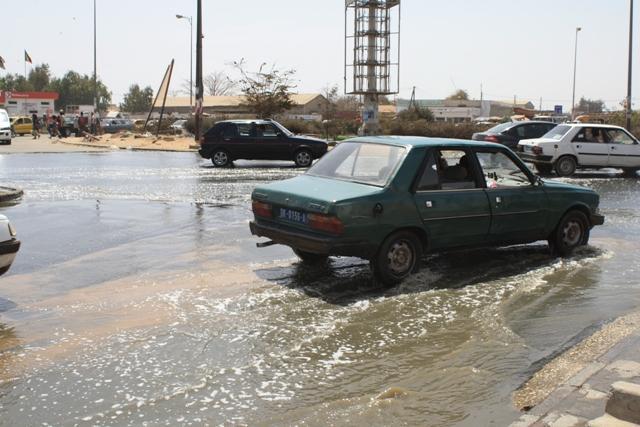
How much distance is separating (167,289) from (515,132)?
18.5 meters

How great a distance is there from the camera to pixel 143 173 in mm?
20734

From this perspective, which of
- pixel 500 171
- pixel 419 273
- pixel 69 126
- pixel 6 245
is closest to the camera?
pixel 6 245

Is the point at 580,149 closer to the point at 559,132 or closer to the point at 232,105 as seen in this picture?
the point at 559,132

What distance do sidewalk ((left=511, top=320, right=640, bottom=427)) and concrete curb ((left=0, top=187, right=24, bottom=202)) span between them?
473 inches

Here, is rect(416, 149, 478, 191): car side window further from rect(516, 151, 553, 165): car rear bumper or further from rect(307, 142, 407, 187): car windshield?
rect(516, 151, 553, 165): car rear bumper

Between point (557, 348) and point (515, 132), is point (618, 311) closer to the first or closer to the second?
point (557, 348)

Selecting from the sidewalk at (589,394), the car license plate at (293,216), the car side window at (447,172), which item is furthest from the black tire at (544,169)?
the sidewalk at (589,394)

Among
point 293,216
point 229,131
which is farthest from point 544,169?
point 293,216

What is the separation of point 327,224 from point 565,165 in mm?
15380

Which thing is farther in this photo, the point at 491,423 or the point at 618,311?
the point at 618,311

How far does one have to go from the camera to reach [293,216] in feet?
24.3

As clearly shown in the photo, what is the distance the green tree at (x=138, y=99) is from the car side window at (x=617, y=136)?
430 ft

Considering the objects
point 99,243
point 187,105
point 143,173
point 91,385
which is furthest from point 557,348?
point 187,105

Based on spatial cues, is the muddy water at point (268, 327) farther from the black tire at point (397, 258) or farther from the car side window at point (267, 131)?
the car side window at point (267, 131)
